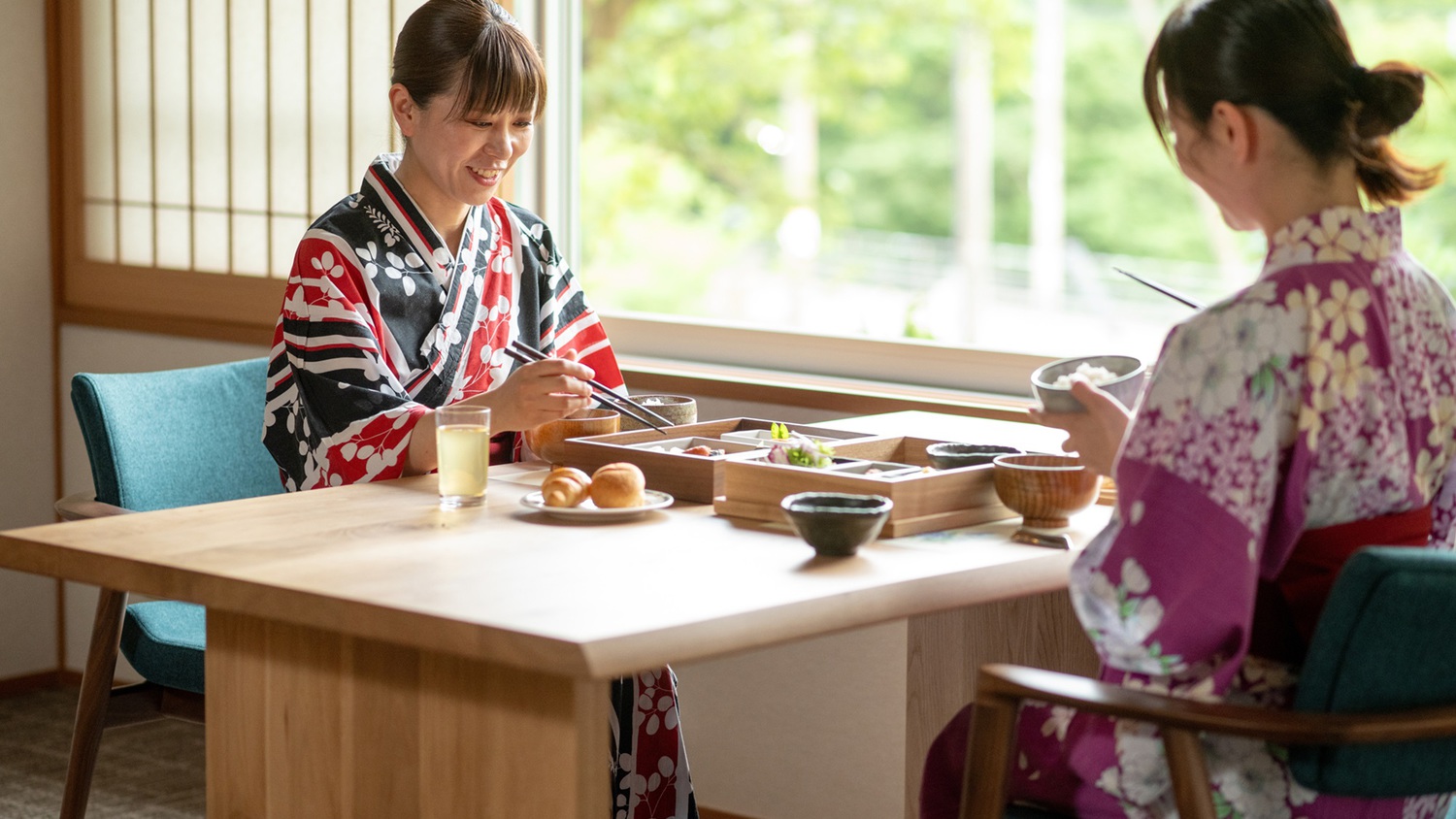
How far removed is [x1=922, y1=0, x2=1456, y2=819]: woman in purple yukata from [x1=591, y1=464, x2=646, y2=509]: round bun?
57 cm

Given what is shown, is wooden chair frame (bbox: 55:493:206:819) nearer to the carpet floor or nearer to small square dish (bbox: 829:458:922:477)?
the carpet floor

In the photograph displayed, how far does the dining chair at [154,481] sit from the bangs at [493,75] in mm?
735

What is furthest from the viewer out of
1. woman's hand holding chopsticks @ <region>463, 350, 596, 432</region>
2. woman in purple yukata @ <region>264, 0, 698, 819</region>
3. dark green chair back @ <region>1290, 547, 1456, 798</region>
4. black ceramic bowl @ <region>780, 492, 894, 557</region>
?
woman in purple yukata @ <region>264, 0, 698, 819</region>

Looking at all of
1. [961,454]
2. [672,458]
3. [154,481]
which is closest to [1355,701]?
[961,454]

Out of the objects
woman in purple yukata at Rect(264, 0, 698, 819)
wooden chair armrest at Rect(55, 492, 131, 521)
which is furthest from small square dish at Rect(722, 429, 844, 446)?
wooden chair armrest at Rect(55, 492, 131, 521)

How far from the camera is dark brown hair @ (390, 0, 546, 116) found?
2320 mm

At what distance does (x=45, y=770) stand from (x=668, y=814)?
1654 mm

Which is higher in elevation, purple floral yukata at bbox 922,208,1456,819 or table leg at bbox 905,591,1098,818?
purple floral yukata at bbox 922,208,1456,819

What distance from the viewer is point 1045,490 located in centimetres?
187

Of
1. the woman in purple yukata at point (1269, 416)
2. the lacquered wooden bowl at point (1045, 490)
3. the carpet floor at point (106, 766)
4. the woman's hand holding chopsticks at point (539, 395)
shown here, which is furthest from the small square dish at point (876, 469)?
the carpet floor at point (106, 766)

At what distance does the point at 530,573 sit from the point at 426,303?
0.86m

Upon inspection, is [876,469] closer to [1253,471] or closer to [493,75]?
[1253,471]

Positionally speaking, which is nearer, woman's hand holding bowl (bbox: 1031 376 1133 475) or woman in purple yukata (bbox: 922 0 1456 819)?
woman in purple yukata (bbox: 922 0 1456 819)

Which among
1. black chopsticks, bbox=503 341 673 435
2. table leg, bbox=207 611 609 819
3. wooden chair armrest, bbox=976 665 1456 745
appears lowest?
table leg, bbox=207 611 609 819
